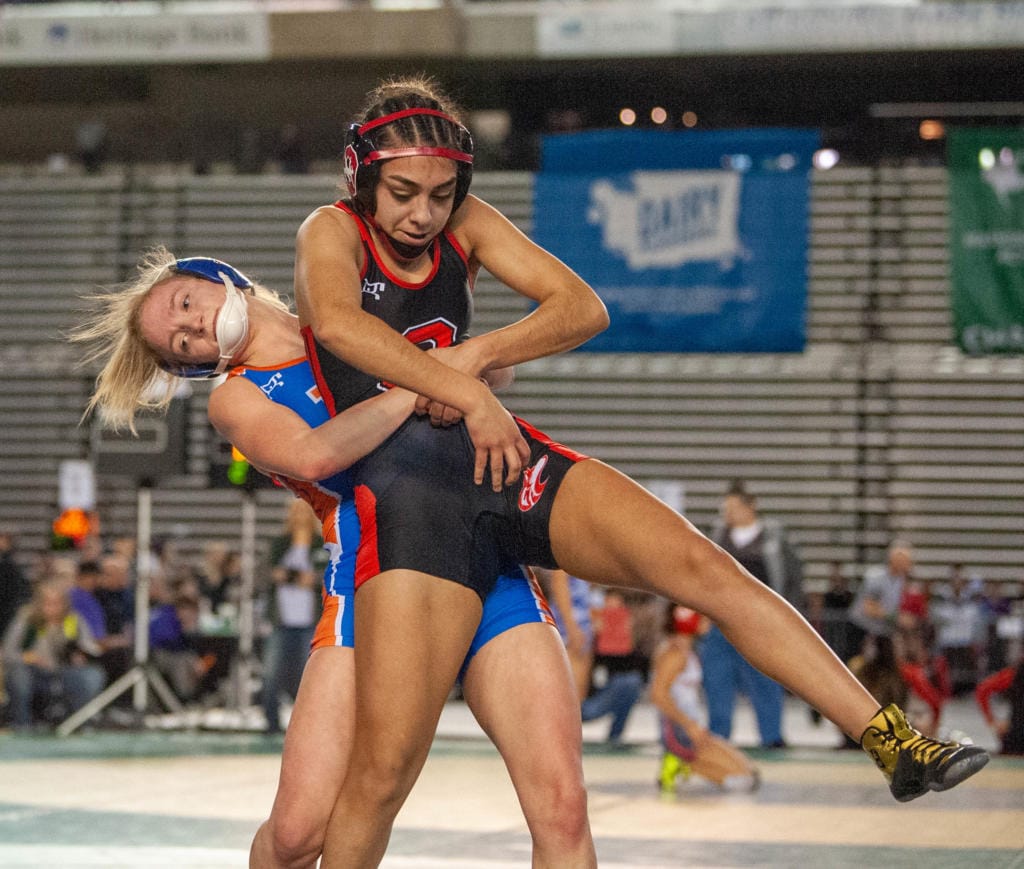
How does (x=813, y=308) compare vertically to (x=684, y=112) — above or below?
below

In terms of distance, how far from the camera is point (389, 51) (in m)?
17.5

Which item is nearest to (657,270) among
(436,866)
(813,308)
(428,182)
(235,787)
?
(813,308)

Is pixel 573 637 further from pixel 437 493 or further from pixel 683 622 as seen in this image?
pixel 437 493

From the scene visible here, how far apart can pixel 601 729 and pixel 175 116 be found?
10638 millimetres

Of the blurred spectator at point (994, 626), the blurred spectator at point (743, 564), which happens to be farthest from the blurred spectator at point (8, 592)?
the blurred spectator at point (994, 626)

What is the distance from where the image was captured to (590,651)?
1074 cm

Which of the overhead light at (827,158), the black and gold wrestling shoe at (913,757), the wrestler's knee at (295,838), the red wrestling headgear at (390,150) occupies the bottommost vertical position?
the wrestler's knee at (295,838)

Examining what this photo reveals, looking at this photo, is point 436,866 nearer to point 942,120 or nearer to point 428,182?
point 428,182

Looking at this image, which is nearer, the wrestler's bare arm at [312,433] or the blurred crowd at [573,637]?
the wrestler's bare arm at [312,433]

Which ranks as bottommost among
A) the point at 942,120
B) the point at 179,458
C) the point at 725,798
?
the point at 725,798

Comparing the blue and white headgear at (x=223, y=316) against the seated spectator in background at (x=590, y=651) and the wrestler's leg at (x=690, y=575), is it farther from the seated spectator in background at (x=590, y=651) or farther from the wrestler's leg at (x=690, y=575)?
the seated spectator in background at (x=590, y=651)

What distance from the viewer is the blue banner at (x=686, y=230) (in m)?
12.5

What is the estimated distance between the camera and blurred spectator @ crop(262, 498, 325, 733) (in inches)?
436

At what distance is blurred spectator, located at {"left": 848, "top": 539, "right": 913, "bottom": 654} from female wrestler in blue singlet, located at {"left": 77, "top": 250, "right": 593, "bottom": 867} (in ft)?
24.8
